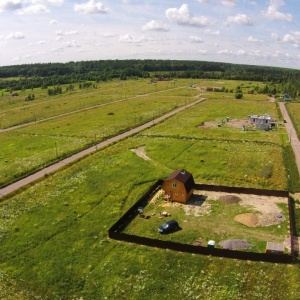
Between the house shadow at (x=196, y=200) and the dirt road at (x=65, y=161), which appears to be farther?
the dirt road at (x=65, y=161)

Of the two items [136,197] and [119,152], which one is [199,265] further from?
[119,152]

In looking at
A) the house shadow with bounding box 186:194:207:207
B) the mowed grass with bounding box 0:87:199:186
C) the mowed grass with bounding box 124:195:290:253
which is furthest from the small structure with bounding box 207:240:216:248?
the mowed grass with bounding box 0:87:199:186

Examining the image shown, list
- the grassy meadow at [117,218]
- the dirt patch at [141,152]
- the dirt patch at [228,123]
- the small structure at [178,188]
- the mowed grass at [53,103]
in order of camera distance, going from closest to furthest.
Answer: the grassy meadow at [117,218] < the small structure at [178,188] < the dirt patch at [141,152] < the dirt patch at [228,123] < the mowed grass at [53,103]

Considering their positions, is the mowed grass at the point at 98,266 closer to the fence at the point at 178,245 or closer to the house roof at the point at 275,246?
the fence at the point at 178,245

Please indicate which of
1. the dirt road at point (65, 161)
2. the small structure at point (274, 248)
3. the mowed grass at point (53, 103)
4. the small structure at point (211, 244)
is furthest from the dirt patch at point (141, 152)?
the mowed grass at point (53, 103)

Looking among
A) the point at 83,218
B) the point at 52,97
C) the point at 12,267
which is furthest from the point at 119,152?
the point at 52,97

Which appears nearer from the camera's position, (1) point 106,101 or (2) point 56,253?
(2) point 56,253
